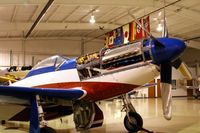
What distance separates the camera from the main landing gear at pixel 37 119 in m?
4.59

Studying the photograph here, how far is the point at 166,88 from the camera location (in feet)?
17.0

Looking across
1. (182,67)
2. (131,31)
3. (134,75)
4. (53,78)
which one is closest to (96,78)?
(134,75)

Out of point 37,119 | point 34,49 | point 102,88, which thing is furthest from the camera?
point 34,49

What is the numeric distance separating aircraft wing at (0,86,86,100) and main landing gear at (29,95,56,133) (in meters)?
0.13

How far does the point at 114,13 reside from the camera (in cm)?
1543

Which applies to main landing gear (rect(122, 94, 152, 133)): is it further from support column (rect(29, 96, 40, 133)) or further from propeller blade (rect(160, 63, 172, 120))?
support column (rect(29, 96, 40, 133))

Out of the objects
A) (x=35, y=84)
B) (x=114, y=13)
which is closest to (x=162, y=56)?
(x=35, y=84)

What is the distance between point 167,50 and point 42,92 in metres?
2.20

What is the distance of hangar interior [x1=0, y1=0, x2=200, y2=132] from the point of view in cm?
1098

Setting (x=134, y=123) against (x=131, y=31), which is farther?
(x=131, y=31)

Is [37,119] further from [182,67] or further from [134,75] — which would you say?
[182,67]

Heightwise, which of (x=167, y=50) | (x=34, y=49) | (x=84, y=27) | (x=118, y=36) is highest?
(x=84, y=27)

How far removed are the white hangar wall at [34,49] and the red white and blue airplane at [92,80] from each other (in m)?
15.6

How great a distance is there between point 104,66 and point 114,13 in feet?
Answer: 34.6
